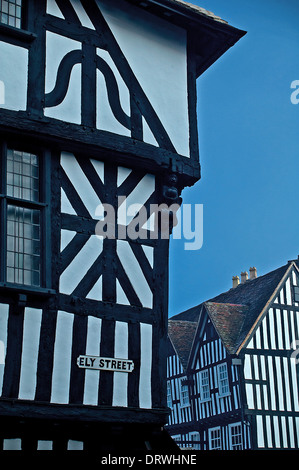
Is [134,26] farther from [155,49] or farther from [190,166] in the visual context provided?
[190,166]

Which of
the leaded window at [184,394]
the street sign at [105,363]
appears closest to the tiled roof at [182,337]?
the leaded window at [184,394]

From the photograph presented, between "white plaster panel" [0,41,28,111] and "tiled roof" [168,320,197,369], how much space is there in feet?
76.1

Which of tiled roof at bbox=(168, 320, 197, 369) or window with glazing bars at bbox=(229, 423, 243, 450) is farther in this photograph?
tiled roof at bbox=(168, 320, 197, 369)

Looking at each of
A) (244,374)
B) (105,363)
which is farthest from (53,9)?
(244,374)

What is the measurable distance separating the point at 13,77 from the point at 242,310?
72.1 ft

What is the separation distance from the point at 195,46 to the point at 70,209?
353 centimetres

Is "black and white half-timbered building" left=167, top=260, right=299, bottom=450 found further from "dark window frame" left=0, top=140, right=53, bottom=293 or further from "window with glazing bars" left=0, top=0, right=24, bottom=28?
"window with glazing bars" left=0, top=0, right=24, bottom=28

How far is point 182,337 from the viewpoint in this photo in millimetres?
33000

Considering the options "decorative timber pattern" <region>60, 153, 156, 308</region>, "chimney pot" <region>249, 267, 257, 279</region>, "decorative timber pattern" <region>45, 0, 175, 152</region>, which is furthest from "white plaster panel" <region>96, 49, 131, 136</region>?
"chimney pot" <region>249, 267, 257, 279</region>

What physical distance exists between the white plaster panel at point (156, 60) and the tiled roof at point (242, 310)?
18.1 meters

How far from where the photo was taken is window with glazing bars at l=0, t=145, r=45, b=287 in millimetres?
8648

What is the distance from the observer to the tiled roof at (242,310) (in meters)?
28.2

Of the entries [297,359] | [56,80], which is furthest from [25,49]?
[297,359]

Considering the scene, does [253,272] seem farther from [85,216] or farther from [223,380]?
[85,216]
